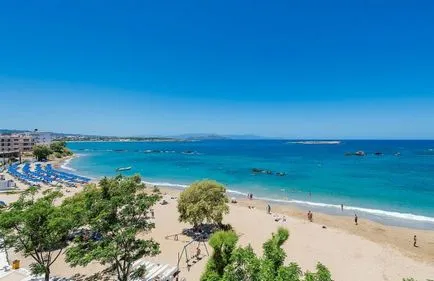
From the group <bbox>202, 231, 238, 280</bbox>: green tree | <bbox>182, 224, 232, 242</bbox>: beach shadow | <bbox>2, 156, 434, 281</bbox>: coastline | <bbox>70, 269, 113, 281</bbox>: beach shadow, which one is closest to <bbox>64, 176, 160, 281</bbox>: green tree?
<bbox>202, 231, 238, 280</bbox>: green tree

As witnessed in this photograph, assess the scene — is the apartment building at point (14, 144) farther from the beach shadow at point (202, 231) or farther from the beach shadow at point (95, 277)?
the beach shadow at point (95, 277)

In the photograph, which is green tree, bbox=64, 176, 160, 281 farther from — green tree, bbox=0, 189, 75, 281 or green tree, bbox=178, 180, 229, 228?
green tree, bbox=178, 180, 229, 228

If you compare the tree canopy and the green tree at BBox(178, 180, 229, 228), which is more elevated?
the tree canopy

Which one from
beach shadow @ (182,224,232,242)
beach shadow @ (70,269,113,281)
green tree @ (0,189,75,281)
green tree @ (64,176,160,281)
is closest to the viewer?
green tree @ (64,176,160,281)

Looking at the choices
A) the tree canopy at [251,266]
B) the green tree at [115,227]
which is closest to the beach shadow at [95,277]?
the green tree at [115,227]

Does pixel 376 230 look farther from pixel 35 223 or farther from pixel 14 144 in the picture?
pixel 14 144

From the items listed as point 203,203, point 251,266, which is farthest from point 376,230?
point 251,266
